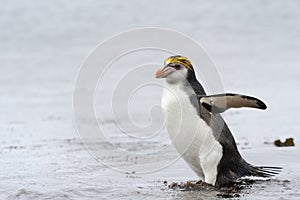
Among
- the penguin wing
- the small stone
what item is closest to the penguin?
the penguin wing

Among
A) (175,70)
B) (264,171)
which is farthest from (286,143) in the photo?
(175,70)

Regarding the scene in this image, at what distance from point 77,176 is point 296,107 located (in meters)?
6.29

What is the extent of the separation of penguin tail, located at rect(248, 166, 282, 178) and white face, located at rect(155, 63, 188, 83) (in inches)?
49.8

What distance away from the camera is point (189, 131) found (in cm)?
581

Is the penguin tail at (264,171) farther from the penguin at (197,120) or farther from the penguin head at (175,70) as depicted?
the penguin head at (175,70)

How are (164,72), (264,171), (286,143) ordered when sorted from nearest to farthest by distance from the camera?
(164,72)
(264,171)
(286,143)

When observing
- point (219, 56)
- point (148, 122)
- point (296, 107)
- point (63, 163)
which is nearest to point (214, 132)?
point (63, 163)

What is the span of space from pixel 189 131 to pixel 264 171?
1091 mm

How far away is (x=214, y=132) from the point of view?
5.87 metres

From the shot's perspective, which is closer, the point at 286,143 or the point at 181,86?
the point at 181,86

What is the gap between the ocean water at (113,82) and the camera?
21.0 feet

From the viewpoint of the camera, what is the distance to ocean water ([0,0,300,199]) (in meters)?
6.40

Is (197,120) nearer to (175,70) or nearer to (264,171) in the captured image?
(175,70)

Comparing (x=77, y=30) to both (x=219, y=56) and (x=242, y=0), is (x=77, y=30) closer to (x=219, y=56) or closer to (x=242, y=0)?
(x=219, y=56)
